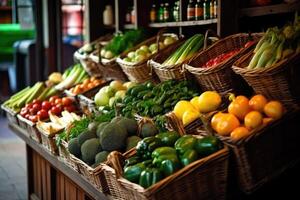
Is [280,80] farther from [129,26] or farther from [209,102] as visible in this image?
[129,26]

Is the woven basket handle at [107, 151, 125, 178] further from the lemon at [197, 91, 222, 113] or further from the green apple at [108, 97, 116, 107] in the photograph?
the green apple at [108, 97, 116, 107]

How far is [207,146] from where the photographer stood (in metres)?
2.36

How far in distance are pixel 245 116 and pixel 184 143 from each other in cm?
33

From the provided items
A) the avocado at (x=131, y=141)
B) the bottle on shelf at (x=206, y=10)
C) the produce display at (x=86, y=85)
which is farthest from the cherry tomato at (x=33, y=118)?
the avocado at (x=131, y=141)

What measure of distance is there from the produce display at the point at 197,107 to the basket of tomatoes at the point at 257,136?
0.16m

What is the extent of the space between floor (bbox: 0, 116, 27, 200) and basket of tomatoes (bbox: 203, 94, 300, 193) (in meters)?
3.14

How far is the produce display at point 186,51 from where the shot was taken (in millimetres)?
3502

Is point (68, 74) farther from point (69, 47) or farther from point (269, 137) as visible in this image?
point (69, 47)

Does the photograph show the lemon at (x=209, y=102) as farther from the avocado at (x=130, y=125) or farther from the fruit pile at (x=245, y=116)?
the avocado at (x=130, y=125)

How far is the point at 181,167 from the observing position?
233 cm

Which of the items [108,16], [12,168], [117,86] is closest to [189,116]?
[117,86]

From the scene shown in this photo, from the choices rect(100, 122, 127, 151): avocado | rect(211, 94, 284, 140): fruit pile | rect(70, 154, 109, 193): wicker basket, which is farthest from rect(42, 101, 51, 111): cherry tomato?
rect(211, 94, 284, 140): fruit pile

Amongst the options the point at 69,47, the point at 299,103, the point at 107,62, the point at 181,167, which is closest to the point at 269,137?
the point at 299,103

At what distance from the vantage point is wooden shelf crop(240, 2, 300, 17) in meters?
2.99
